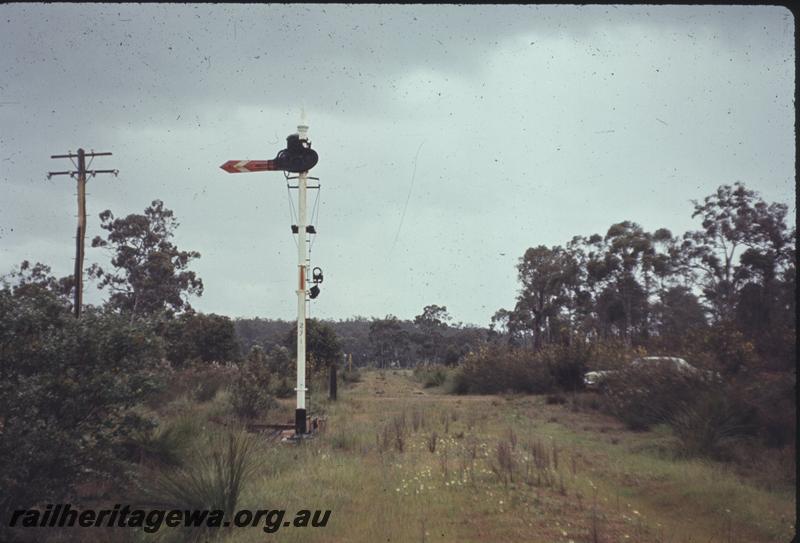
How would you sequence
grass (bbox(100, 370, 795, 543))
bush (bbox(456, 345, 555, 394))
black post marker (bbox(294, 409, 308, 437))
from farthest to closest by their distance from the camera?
bush (bbox(456, 345, 555, 394)), black post marker (bbox(294, 409, 308, 437)), grass (bbox(100, 370, 795, 543))

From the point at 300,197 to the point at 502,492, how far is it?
6.84 metres

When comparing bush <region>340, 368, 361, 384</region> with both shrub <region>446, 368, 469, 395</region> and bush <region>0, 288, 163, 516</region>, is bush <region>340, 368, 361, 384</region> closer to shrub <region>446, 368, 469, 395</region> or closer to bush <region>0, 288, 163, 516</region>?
shrub <region>446, 368, 469, 395</region>

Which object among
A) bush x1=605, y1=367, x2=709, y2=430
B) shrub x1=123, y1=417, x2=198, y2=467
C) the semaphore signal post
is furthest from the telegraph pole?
bush x1=605, y1=367, x2=709, y2=430

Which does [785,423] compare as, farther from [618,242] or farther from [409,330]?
[409,330]

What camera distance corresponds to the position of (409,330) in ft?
231

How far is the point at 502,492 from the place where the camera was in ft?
24.3

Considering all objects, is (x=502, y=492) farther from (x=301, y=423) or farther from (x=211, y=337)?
(x=211, y=337)

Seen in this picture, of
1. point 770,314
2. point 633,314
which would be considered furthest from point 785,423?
point 633,314

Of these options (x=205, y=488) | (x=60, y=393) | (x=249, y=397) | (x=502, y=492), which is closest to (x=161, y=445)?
(x=205, y=488)

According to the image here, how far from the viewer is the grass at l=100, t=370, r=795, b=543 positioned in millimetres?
6066

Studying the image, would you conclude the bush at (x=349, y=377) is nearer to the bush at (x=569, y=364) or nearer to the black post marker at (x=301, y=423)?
the bush at (x=569, y=364)

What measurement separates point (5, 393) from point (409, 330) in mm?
65237

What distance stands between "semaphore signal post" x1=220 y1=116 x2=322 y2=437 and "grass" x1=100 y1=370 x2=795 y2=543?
0.95 meters

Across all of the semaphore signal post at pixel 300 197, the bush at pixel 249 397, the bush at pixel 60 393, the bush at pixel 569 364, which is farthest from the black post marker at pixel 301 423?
the bush at pixel 569 364
